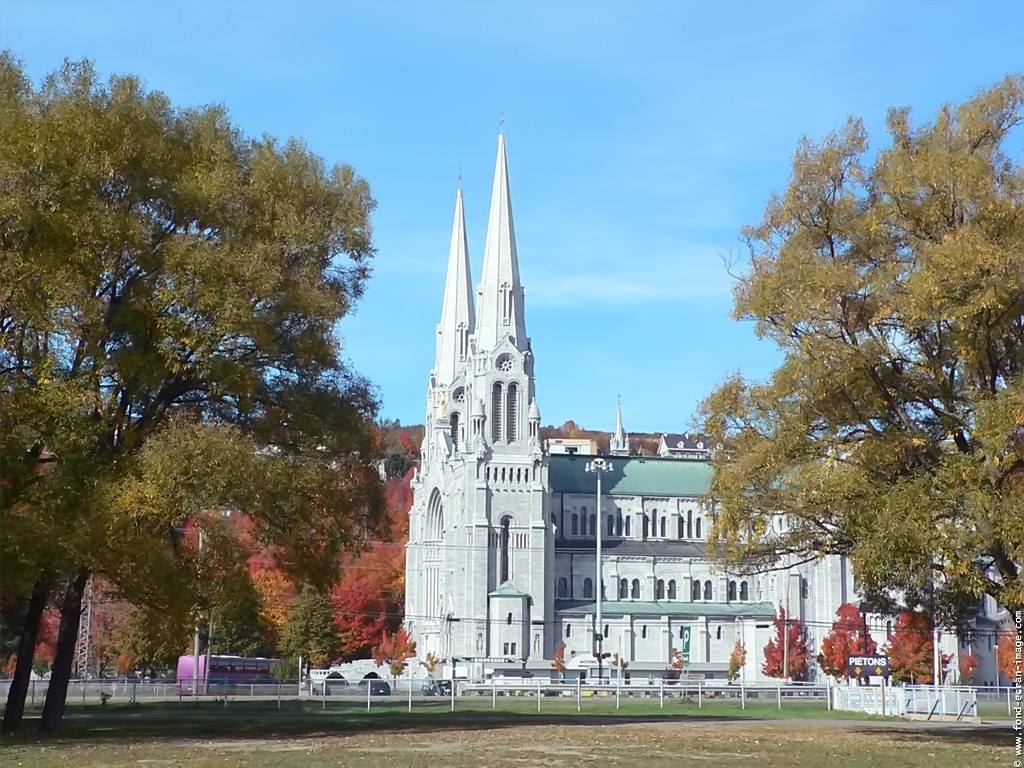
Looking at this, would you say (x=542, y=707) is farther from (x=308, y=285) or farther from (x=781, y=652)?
(x=781, y=652)

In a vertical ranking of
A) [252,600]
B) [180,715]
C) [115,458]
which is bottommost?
[180,715]

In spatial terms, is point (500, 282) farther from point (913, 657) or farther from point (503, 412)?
point (913, 657)

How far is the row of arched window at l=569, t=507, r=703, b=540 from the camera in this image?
13462cm

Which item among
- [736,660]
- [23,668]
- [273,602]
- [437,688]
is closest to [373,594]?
[273,602]

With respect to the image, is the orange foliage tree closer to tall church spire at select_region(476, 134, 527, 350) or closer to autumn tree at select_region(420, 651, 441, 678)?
autumn tree at select_region(420, 651, 441, 678)

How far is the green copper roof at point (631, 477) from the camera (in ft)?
447

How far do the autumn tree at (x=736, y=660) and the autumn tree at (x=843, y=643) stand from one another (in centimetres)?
865

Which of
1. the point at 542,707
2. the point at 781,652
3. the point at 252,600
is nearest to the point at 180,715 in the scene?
the point at 252,600

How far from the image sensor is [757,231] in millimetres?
29453

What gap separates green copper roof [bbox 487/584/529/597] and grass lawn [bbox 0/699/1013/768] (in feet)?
257

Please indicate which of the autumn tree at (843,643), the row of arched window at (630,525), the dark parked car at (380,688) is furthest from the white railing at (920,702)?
the row of arched window at (630,525)

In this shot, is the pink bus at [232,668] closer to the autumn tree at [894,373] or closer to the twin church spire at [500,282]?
the twin church spire at [500,282]

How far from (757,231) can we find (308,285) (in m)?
9.90

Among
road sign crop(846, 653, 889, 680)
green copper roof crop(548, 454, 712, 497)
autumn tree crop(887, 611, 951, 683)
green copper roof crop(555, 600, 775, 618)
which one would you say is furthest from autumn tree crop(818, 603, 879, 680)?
road sign crop(846, 653, 889, 680)
